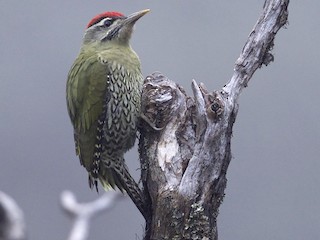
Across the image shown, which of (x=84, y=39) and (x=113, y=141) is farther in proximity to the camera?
(x=84, y=39)

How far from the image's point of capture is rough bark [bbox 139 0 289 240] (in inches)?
144

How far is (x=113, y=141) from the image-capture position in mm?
4660

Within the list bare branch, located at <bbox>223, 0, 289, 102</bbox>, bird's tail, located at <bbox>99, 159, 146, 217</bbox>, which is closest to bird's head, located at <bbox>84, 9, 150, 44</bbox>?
bird's tail, located at <bbox>99, 159, 146, 217</bbox>

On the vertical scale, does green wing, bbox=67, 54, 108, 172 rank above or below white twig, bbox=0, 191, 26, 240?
above

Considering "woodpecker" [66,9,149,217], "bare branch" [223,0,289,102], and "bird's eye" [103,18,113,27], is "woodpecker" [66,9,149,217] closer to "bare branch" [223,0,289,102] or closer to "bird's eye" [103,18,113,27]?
"bird's eye" [103,18,113,27]

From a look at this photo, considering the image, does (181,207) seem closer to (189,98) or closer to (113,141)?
(189,98)

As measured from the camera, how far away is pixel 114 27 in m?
4.93

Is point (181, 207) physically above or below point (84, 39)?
below

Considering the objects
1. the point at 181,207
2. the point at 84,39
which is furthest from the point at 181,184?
the point at 84,39

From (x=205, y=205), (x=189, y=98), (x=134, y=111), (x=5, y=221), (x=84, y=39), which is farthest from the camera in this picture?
(x=84, y=39)

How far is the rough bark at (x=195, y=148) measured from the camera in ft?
12.0

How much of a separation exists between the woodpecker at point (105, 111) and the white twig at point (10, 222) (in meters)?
2.62

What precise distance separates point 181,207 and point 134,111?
106 centimetres

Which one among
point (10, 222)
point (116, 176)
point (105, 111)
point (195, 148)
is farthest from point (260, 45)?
point (10, 222)
